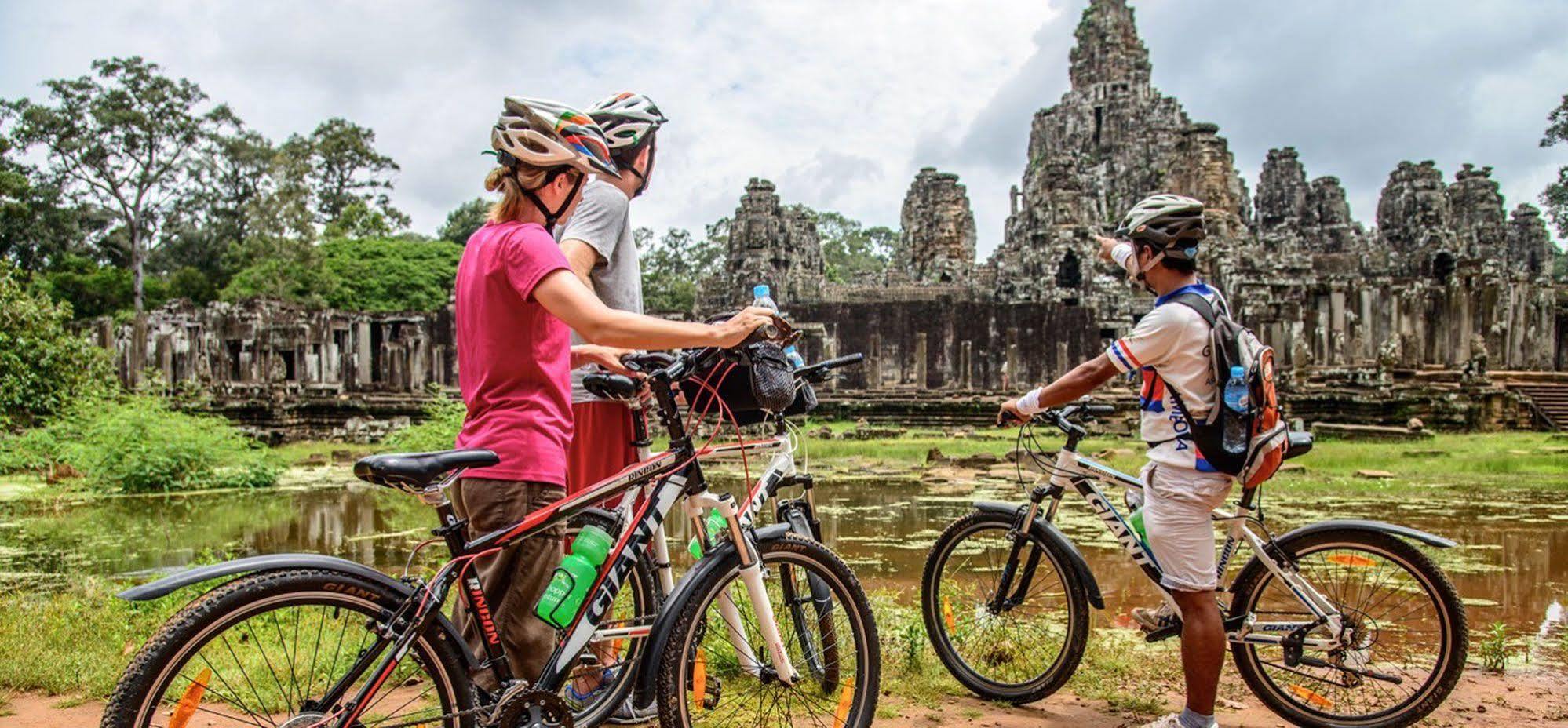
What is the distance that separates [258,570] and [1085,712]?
2.49m

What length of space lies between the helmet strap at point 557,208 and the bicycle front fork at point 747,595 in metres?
0.79

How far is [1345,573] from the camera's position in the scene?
340 centimetres

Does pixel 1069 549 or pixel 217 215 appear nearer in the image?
pixel 1069 549

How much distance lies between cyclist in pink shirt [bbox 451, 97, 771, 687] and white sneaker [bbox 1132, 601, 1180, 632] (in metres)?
1.64

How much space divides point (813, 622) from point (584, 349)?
103 centimetres

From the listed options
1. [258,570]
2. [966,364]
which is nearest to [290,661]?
[258,570]

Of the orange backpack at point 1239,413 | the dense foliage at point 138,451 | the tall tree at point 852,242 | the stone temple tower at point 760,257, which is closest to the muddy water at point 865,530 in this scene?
the dense foliage at point 138,451

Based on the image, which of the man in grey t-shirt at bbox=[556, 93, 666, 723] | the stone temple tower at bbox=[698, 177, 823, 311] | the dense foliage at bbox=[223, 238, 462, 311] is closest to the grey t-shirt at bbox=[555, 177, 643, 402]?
the man in grey t-shirt at bbox=[556, 93, 666, 723]

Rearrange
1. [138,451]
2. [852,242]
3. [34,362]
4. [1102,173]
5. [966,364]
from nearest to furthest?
[138,451] → [34,362] → [966,364] → [1102,173] → [852,242]

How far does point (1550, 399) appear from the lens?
65.2ft

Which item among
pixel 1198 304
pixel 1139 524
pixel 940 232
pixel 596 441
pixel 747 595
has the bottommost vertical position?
pixel 747 595

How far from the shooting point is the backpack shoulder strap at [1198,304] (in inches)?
115

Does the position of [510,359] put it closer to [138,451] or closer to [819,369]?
[819,369]

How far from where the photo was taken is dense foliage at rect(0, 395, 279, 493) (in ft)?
35.9
